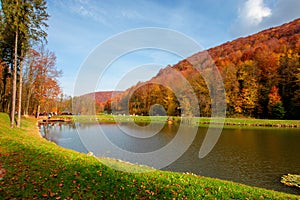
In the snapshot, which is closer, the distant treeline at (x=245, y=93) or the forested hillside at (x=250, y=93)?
the distant treeline at (x=245, y=93)

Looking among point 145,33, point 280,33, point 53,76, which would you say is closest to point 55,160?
point 145,33

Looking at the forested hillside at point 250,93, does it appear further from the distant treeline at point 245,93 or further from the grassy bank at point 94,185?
the grassy bank at point 94,185

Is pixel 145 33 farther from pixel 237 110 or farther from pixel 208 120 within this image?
pixel 237 110

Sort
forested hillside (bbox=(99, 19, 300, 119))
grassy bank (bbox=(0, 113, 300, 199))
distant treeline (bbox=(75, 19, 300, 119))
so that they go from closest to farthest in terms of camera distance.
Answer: grassy bank (bbox=(0, 113, 300, 199)), distant treeline (bbox=(75, 19, 300, 119)), forested hillside (bbox=(99, 19, 300, 119))

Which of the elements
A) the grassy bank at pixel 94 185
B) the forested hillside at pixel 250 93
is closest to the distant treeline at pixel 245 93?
the forested hillside at pixel 250 93

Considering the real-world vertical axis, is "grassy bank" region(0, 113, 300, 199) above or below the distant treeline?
below

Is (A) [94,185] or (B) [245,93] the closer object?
(A) [94,185]

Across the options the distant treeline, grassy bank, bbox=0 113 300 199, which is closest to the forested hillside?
the distant treeline

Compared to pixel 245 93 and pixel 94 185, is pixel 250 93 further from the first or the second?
pixel 94 185

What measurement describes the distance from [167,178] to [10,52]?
64.5 ft

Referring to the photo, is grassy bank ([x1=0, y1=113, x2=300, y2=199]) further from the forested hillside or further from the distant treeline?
the forested hillside

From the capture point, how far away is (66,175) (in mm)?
6309

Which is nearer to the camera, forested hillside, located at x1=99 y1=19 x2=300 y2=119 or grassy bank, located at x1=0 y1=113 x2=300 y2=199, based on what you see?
grassy bank, located at x1=0 y1=113 x2=300 y2=199

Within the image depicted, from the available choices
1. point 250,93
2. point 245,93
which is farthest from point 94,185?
point 250,93
